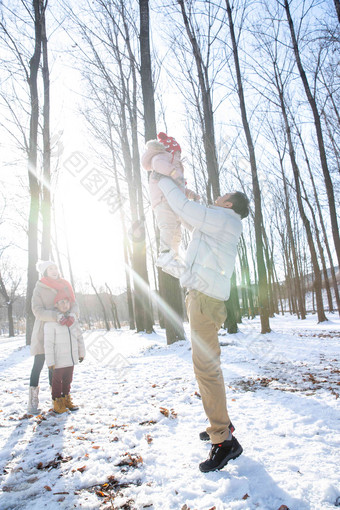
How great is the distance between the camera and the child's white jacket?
3723 mm

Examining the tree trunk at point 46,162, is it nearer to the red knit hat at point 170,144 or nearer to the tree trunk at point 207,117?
the tree trunk at point 207,117

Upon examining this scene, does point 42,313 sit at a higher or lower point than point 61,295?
lower

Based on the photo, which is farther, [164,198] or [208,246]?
[164,198]

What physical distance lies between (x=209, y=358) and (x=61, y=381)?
2.43 meters

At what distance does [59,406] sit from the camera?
11.8ft

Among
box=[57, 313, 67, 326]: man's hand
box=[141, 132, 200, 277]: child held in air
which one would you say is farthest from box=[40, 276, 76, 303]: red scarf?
box=[141, 132, 200, 277]: child held in air

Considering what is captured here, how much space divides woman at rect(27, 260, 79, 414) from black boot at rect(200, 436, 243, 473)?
250 centimetres

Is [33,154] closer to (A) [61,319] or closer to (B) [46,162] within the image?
(B) [46,162]

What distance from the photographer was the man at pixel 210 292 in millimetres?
2107

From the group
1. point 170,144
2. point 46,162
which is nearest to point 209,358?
point 170,144

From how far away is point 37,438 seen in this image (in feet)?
9.44

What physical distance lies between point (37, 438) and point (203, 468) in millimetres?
1776

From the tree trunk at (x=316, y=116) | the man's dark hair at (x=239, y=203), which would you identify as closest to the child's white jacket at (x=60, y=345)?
the man's dark hair at (x=239, y=203)

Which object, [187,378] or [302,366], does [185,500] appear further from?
[302,366]
